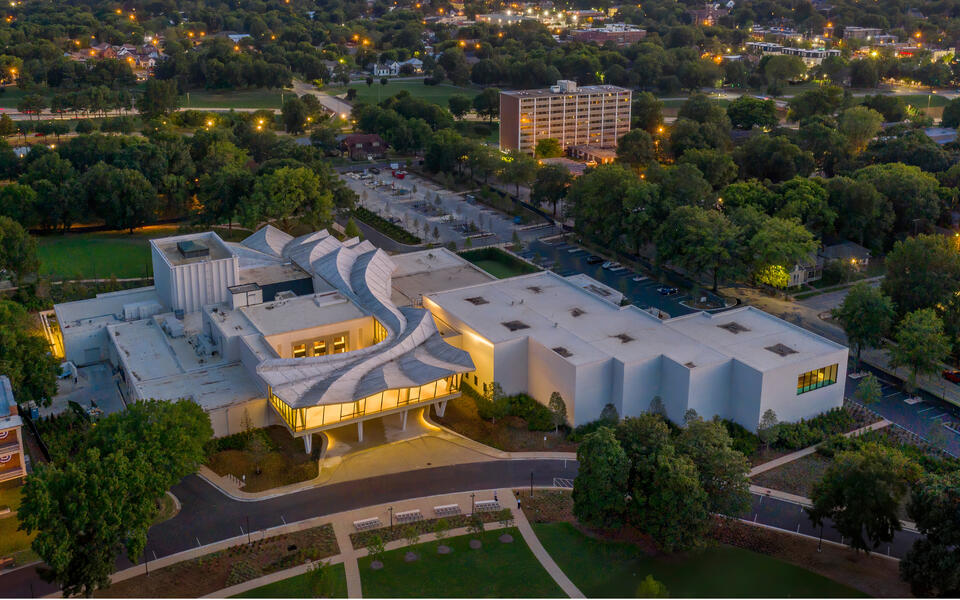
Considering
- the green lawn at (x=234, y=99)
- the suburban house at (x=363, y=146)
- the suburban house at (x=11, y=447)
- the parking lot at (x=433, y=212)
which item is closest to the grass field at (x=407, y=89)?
the green lawn at (x=234, y=99)

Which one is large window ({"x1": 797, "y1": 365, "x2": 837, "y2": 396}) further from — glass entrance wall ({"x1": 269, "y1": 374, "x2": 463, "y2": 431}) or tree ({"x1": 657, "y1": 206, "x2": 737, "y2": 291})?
glass entrance wall ({"x1": 269, "y1": 374, "x2": 463, "y2": 431})

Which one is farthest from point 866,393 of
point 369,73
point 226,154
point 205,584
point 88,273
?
point 369,73

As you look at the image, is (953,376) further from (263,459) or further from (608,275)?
(263,459)

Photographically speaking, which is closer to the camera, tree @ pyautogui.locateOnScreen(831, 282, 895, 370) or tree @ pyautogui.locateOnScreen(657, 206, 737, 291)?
tree @ pyautogui.locateOnScreen(831, 282, 895, 370)

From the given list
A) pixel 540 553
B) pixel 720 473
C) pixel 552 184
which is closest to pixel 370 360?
pixel 540 553

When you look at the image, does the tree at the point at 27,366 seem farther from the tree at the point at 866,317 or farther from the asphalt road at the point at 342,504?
the tree at the point at 866,317

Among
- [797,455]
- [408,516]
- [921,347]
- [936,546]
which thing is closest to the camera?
[936,546]

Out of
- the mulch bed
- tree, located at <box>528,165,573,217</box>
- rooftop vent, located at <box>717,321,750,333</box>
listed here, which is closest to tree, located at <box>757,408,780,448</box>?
rooftop vent, located at <box>717,321,750,333</box>
